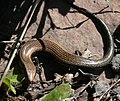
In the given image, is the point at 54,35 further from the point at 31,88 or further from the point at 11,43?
the point at 31,88

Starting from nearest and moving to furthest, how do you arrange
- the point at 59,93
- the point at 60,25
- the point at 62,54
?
the point at 59,93 < the point at 62,54 < the point at 60,25

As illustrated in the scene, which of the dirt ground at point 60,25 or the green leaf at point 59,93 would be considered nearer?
the green leaf at point 59,93

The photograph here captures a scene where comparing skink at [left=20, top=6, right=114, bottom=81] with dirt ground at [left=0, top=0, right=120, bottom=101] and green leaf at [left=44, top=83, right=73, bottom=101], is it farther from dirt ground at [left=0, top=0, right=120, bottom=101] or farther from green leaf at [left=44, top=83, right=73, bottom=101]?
green leaf at [left=44, top=83, right=73, bottom=101]

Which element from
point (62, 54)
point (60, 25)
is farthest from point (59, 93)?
point (60, 25)

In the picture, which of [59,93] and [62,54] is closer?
[59,93]

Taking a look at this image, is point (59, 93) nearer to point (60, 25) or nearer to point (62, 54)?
point (62, 54)

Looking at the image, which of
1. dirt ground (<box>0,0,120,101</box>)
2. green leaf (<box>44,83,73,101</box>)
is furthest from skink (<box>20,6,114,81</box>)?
green leaf (<box>44,83,73,101</box>)

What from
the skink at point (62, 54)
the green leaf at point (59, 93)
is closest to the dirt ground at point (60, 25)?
the skink at point (62, 54)

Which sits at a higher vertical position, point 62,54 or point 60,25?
point 60,25

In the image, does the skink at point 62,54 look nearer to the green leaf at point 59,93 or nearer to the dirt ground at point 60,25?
the dirt ground at point 60,25
